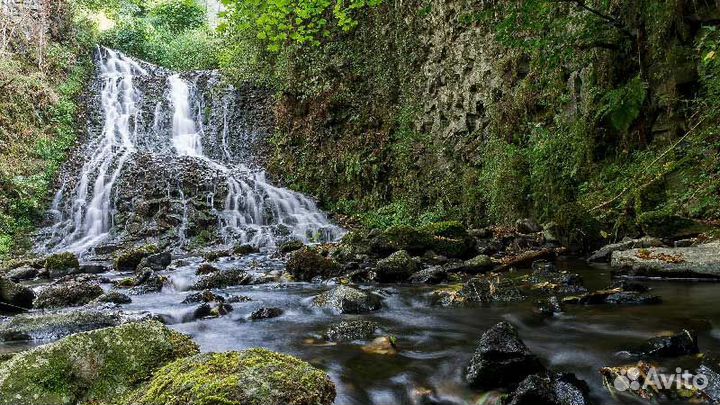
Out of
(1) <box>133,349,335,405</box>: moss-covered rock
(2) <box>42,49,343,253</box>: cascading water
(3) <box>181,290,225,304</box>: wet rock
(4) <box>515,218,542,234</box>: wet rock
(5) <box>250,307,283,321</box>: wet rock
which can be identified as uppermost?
(2) <box>42,49,343,253</box>: cascading water

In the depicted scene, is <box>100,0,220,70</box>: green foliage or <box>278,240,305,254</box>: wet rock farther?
<box>100,0,220,70</box>: green foliage

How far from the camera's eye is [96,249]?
12469 mm

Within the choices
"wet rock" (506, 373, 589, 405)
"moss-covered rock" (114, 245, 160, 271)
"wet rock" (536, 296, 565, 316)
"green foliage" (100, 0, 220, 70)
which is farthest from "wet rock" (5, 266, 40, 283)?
"green foliage" (100, 0, 220, 70)

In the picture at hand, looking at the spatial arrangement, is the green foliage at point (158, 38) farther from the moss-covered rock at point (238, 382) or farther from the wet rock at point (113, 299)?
the moss-covered rock at point (238, 382)

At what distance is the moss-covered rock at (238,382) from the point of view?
207 cm

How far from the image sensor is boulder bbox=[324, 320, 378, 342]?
13.3 ft

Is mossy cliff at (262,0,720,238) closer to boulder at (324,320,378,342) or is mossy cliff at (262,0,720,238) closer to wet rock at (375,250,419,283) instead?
wet rock at (375,250,419,283)

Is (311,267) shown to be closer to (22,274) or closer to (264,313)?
(264,313)

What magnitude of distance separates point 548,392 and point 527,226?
23.1 feet

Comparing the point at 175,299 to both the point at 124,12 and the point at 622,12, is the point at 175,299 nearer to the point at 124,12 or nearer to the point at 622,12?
the point at 622,12

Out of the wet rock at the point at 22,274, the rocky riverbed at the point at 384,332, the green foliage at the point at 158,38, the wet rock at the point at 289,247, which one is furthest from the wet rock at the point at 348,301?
the green foliage at the point at 158,38

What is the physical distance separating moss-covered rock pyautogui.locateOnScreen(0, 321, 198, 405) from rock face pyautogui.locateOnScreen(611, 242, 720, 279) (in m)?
5.08

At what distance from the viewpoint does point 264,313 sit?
5.18 m

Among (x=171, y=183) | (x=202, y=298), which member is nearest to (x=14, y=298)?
(x=202, y=298)
